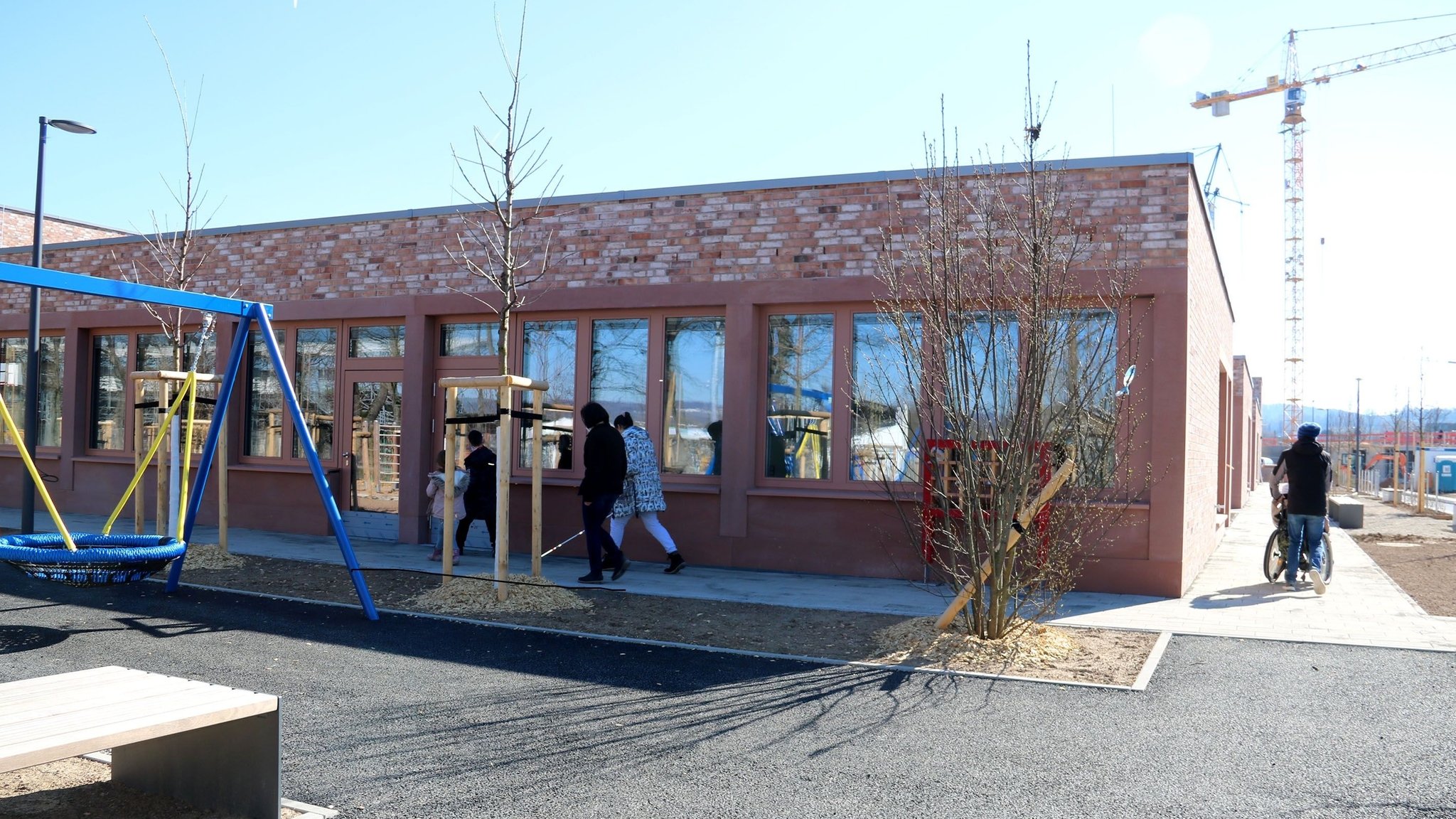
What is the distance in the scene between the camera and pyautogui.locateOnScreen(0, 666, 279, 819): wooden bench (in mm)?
3553

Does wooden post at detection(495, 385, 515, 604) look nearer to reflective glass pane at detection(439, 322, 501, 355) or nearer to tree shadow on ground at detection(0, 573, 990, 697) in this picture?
tree shadow on ground at detection(0, 573, 990, 697)

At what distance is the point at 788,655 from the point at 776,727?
1.82 m

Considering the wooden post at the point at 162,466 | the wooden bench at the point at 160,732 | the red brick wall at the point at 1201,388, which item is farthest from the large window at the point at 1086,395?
the wooden post at the point at 162,466

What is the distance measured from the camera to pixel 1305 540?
35.3ft

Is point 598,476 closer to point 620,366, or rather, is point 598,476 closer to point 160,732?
point 620,366

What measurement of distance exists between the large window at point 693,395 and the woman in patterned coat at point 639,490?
1253 mm

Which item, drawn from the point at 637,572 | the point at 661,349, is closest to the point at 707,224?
the point at 661,349

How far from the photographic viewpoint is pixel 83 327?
53.5 feet

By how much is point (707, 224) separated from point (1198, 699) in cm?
737

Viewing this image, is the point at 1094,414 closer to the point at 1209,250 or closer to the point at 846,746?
the point at 1209,250

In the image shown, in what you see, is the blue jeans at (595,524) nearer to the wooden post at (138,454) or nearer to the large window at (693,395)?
the large window at (693,395)

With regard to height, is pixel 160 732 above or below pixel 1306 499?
below

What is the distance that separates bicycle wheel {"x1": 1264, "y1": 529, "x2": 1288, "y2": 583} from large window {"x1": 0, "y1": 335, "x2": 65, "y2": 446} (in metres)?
16.5

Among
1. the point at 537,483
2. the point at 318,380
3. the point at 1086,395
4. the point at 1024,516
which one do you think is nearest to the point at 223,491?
the point at 318,380
